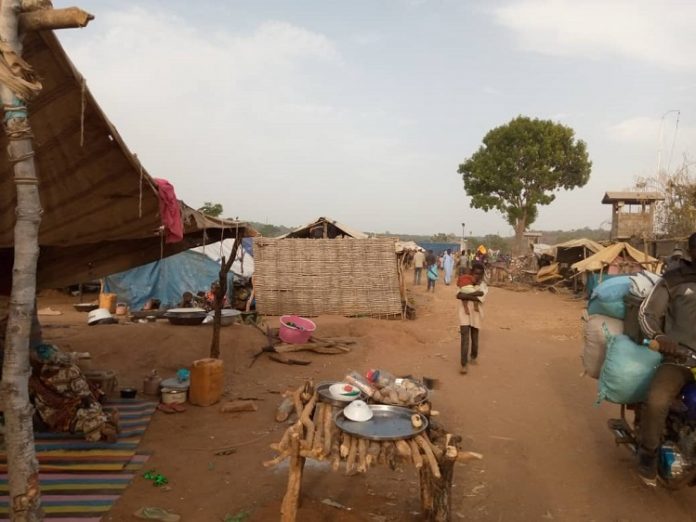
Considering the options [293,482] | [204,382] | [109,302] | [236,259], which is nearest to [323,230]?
[236,259]

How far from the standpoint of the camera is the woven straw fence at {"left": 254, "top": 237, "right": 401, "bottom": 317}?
1283 cm

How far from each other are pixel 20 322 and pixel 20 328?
Answer: 0.10ft

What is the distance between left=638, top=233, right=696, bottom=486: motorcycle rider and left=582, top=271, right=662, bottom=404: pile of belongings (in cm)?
17

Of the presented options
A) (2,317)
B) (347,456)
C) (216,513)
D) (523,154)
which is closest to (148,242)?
(2,317)

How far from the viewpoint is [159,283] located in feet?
46.7

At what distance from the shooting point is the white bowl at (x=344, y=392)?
143 inches

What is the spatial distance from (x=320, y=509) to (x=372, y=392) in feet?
3.07

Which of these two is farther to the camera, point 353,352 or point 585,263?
point 585,263

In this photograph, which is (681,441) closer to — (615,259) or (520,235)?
(615,259)

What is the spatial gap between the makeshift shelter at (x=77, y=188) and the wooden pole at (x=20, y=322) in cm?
62

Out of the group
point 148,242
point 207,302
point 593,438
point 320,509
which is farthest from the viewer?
point 207,302

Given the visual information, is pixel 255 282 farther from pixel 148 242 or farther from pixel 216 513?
pixel 216 513

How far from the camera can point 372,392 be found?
3725 millimetres

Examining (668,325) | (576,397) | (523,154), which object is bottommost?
(576,397)
